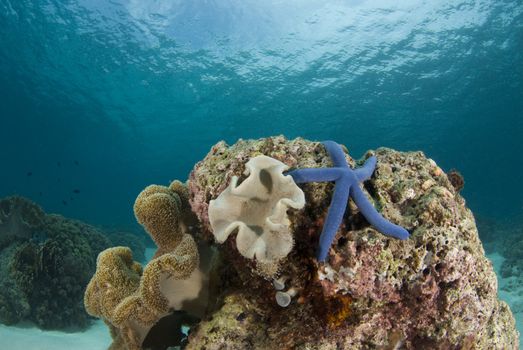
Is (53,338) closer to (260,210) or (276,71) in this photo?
(260,210)

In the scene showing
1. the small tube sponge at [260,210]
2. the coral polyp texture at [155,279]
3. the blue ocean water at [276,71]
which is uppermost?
the small tube sponge at [260,210]

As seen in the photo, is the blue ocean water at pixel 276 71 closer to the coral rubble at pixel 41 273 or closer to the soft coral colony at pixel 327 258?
the coral rubble at pixel 41 273

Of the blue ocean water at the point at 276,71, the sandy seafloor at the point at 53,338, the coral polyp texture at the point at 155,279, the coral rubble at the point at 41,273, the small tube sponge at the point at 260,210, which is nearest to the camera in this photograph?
the small tube sponge at the point at 260,210

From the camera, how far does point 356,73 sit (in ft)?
97.8

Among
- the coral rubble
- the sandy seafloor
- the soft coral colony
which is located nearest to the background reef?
the coral rubble

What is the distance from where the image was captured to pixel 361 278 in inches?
81.7

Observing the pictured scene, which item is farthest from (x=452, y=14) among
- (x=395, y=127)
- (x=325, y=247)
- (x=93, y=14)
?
(x=325, y=247)

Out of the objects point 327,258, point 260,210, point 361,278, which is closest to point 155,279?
point 260,210

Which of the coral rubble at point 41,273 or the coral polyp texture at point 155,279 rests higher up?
the coral polyp texture at point 155,279

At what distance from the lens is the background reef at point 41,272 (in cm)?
786

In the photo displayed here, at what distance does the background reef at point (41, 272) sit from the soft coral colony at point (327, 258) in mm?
6776

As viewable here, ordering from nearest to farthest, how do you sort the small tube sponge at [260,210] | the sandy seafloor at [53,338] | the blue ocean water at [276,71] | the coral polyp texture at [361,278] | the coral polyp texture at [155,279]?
1. the small tube sponge at [260,210]
2. the coral polyp texture at [361,278]
3. the coral polyp texture at [155,279]
4. the sandy seafloor at [53,338]
5. the blue ocean water at [276,71]

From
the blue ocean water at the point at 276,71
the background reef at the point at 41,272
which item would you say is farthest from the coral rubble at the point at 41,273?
the blue ocean water at the point at 276,71

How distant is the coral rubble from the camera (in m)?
7.86
